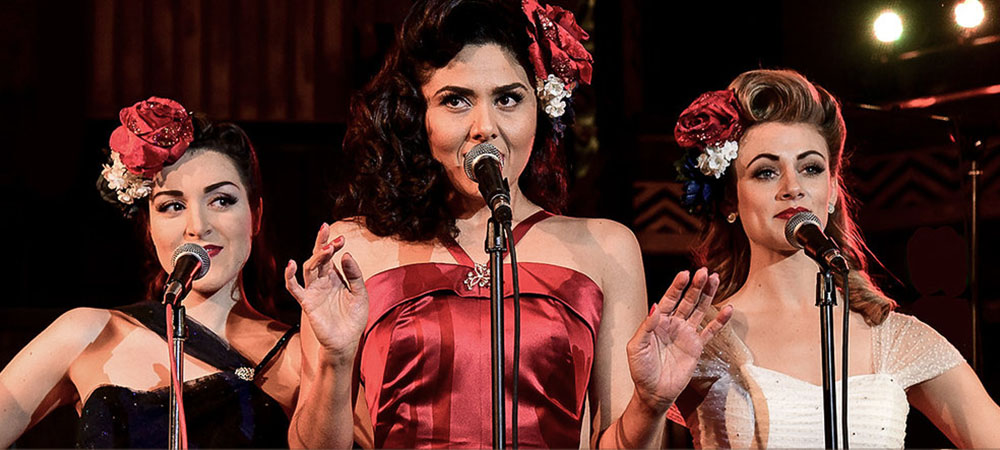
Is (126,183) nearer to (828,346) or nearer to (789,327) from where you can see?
(789,327)

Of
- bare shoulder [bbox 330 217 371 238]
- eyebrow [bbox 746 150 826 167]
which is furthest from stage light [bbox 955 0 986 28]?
bare shoulder [bbox 330 217 371 238]

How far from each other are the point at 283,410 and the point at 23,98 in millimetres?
1513

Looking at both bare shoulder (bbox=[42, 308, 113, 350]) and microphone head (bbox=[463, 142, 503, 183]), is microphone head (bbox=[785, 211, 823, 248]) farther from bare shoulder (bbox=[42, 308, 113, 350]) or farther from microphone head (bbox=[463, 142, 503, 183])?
bare shoulder (bbox=[42, 308, 113, 350])

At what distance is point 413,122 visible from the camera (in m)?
3.23

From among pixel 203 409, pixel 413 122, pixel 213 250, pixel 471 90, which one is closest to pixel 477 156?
pixel 471 90

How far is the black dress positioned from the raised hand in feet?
3.89

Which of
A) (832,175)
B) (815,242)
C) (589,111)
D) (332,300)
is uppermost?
(589,111)

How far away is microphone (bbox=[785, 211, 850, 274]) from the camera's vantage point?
2.56 m

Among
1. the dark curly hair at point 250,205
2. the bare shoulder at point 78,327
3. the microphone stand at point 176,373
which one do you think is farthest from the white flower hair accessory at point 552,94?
the bare shoulder at point 78,327

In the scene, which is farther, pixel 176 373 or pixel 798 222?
pixel 798 222

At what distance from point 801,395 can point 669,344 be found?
68 cm

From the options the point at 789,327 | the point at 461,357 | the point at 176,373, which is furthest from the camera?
the point at 789,327

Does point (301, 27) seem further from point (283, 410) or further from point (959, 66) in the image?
point (959, 66)

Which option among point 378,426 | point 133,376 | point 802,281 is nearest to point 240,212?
point 133,376
